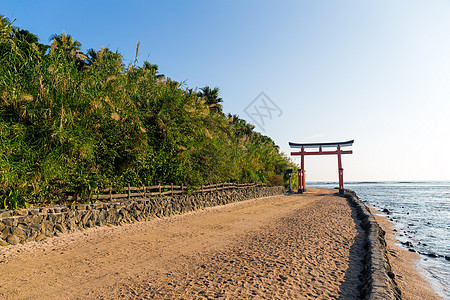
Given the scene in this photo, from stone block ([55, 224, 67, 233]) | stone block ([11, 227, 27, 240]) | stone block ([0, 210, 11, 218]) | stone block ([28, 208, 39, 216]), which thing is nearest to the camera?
stone block ([0, 210, 11, 218])

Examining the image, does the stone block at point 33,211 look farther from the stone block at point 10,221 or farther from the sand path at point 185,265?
the sand path at point 185,265

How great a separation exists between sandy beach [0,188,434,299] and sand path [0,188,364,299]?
0.5 inches

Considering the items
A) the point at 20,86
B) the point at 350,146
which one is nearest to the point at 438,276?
the point at 20,86

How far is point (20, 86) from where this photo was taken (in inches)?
262

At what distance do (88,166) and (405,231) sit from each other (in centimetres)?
1286

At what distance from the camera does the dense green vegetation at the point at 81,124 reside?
245 inches

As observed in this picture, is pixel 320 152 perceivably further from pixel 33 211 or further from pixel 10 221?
pixel 10 221

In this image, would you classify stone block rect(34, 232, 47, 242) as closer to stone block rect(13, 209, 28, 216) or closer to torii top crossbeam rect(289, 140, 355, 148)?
stone block rect(13, 209, 28, 216)

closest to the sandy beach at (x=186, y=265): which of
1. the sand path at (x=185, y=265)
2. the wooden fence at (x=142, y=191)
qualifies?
the sand path at (x=185, y=265)

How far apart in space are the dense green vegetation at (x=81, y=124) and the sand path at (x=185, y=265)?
1586 mm

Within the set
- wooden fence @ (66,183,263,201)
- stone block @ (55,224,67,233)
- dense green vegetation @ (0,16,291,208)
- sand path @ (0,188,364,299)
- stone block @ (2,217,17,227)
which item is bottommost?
sand path @ (0,188,364,299)

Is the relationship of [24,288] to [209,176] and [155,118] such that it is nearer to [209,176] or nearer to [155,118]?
[155,118]

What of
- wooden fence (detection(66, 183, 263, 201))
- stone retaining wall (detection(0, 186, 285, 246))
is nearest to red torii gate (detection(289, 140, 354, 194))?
wooden fence (detection(66, 183, 263, 201))

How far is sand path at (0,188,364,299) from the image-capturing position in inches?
146
